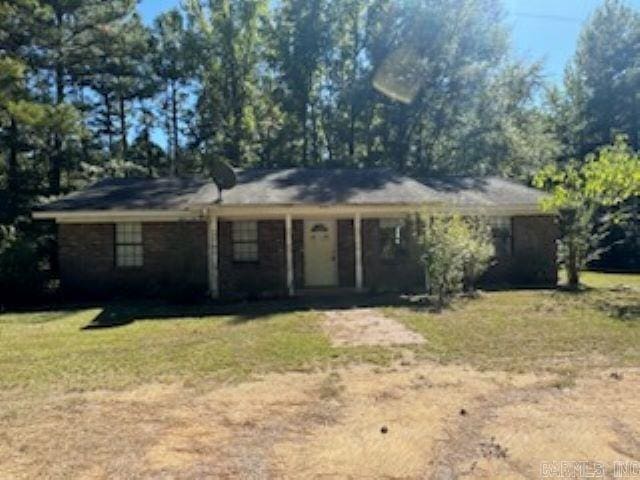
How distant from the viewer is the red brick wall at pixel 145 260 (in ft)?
54.1

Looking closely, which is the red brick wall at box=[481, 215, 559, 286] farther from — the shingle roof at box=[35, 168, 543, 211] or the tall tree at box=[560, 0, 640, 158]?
the tall tree at box=[560, 0, 640, 158]

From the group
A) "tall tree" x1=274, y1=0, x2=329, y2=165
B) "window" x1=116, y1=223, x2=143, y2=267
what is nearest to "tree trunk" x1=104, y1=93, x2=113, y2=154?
"tall tree" x1=274, y1=0, x2=329, y2=165

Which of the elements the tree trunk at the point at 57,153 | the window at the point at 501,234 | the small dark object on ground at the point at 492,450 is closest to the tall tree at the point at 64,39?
the tree trunk at the point at 57,153

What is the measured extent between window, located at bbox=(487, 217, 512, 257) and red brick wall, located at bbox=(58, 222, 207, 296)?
8.64 meters

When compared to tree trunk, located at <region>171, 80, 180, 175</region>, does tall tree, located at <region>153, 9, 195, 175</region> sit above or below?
above

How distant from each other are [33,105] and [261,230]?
30.8ft

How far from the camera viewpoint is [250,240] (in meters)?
16.4

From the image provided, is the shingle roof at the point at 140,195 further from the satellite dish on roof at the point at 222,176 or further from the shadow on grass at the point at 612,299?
the shadow on grass at the point at 612,299

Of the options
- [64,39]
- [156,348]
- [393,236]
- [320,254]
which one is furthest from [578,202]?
[64,39]

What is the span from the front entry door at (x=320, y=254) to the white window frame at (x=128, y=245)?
4624mm

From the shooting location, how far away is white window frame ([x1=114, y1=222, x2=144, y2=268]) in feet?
54.8

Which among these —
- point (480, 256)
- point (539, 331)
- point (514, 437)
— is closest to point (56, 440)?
point (514, 437)

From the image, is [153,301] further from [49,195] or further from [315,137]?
[315,137]

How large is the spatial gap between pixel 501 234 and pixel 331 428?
14.0 metres
